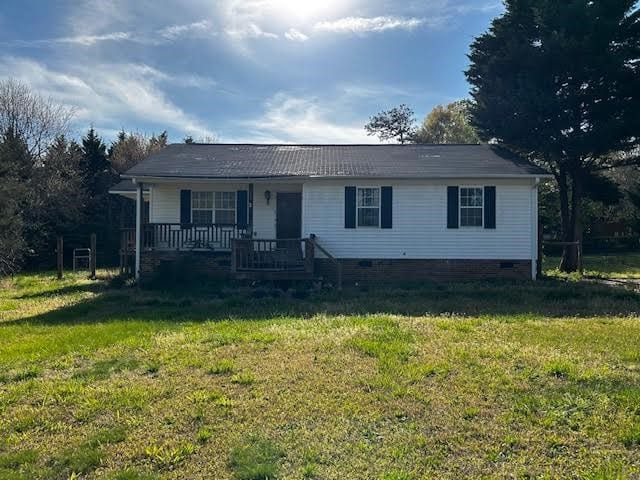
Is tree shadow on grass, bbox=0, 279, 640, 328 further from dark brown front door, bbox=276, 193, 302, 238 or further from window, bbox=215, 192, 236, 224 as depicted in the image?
dark brown front door, bbox=276, 193, 302, 238

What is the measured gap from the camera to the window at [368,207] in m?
14.9

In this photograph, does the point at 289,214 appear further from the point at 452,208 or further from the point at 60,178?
the point at 60,178

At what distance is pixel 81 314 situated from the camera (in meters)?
10.4

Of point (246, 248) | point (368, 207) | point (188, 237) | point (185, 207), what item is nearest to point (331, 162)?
point (368, 207)

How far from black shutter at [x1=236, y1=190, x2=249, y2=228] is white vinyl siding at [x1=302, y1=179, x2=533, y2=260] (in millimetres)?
1787

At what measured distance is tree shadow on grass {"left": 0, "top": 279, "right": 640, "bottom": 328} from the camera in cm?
986

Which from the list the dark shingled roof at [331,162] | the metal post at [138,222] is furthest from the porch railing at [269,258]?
the metal post at [138,222]

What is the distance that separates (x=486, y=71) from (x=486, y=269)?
8.39 m

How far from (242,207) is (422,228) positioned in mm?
5380

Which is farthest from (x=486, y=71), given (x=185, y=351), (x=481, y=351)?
(x=185, y=351)

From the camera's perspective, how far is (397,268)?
48.8ft

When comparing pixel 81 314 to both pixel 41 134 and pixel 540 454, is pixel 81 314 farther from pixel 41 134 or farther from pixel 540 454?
pixel 41 134

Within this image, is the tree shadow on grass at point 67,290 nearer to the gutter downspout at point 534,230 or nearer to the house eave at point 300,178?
the house eave at point 300,178

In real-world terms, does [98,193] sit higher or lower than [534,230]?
higher
